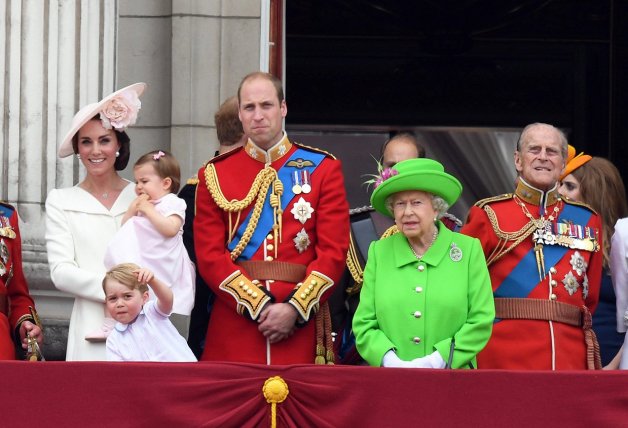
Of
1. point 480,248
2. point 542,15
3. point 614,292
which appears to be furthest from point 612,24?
point 480,248

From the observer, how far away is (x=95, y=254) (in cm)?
720

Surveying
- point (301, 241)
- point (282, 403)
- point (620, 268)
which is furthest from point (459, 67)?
point (282, 403)

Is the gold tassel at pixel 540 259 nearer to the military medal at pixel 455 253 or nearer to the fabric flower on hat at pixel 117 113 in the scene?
the military medal at pixel 455 253

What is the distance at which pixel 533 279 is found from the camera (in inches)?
277

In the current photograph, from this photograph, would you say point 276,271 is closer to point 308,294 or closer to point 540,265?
point 308,294

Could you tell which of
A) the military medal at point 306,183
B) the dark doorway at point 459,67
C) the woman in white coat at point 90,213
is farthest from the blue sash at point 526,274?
the dark doorway at point 459,67

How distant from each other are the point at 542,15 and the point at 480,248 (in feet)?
18.3

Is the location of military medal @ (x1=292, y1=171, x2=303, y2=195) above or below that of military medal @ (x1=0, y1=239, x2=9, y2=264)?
above

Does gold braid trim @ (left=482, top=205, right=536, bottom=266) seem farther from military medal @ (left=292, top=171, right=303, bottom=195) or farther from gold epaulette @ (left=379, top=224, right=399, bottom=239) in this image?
military medal @ (left=292, top=171, right=303, bottom=195)

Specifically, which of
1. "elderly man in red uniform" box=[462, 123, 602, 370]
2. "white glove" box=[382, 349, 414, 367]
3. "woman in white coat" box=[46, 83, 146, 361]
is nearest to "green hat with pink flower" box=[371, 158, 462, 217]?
"elderly man in red uniform" box=[462, 123, 602, 370]

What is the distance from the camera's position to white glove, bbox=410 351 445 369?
21.3 ft

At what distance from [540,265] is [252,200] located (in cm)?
119

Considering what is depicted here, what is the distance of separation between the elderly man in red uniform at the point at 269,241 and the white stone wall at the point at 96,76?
5.91 feet

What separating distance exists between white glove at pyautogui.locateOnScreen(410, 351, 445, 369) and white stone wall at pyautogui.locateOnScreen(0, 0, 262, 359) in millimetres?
2540
